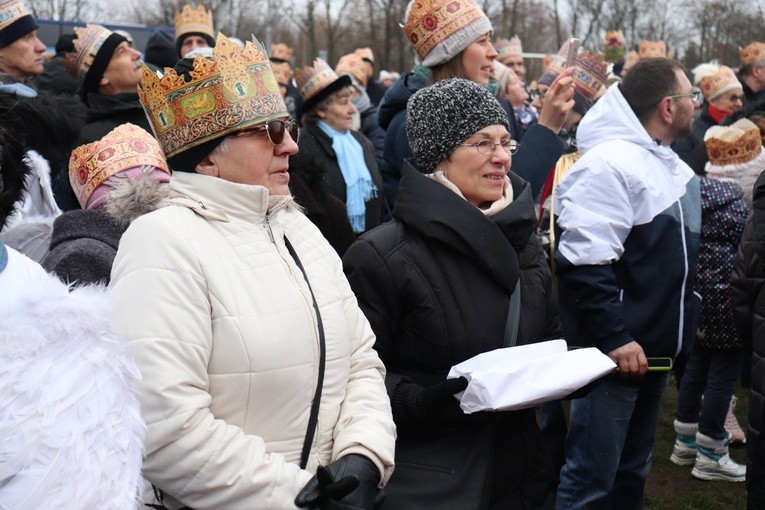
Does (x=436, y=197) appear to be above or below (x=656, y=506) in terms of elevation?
above

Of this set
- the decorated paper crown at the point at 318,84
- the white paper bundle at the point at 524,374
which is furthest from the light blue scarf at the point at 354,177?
the white paper bundle at the point at 524,374

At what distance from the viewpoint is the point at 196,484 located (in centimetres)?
209

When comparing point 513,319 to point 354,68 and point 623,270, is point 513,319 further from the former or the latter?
point 354,68

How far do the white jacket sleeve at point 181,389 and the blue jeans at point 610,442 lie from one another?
2.15 meters

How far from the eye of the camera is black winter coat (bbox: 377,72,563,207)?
4.05 m

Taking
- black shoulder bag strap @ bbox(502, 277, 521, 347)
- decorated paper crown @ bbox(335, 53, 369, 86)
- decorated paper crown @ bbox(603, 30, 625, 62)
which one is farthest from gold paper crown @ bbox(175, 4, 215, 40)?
decorated paper crown @ bbox(603, 30, 625, 62)

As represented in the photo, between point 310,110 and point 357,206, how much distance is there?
91cm

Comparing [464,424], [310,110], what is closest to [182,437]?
[464,424]

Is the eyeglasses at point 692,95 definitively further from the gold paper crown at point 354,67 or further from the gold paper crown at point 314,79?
the gold paper crown at point 354,67

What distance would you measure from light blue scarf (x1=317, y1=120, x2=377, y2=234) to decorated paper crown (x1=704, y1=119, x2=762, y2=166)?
232cm

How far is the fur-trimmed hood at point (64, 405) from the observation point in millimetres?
1393

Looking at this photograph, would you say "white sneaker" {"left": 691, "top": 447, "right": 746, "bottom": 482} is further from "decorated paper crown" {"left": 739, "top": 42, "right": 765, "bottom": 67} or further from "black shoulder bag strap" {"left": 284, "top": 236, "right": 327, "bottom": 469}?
"decorated paper crown" {"left": 739, "top": 42, "right": 765, "bottom": 67}

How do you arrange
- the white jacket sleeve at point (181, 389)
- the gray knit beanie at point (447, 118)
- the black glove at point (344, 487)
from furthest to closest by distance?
the gray knit beanie at point (447, 118) → the black glove at point (344, 487) → the white jacket sleeve at point (181, 389)

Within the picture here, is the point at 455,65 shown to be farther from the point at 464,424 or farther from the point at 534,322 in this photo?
the point at 464,424
